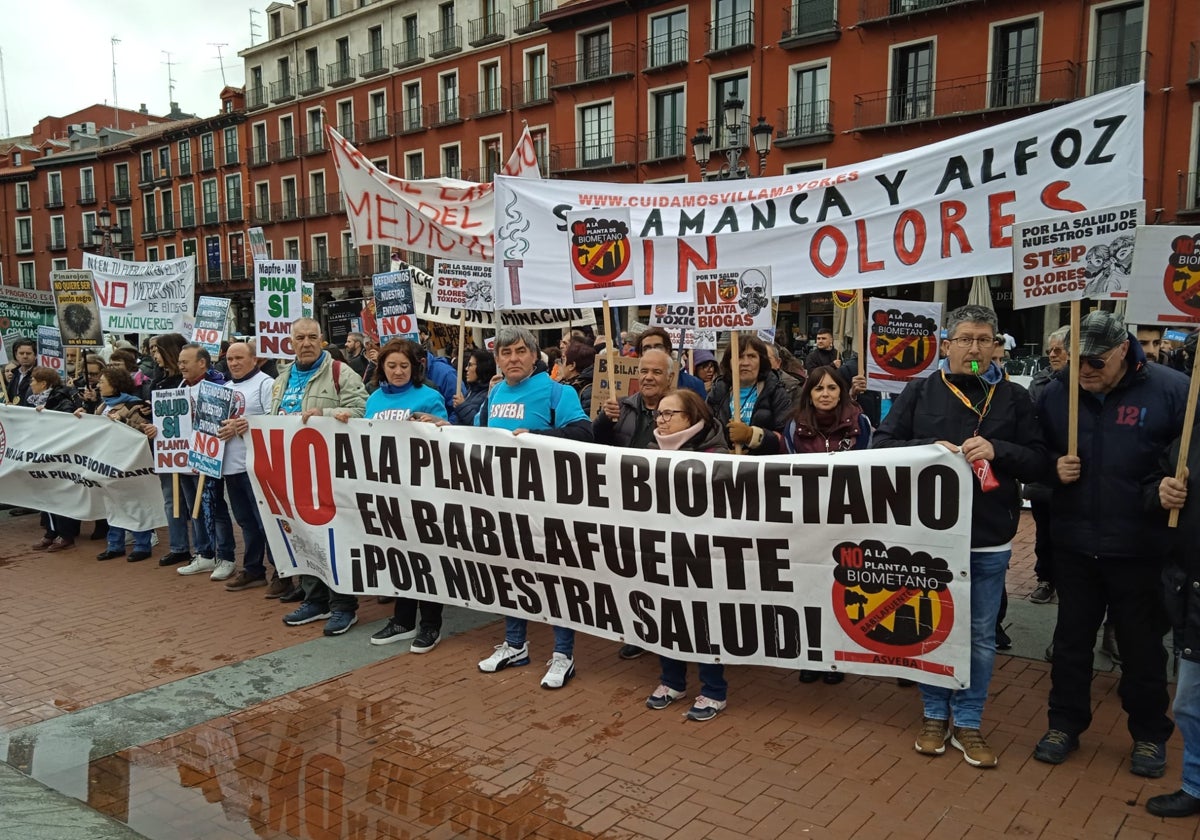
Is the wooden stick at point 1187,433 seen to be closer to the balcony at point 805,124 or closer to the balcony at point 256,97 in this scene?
the balcony at point 805,124

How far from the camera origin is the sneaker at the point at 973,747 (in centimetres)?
406

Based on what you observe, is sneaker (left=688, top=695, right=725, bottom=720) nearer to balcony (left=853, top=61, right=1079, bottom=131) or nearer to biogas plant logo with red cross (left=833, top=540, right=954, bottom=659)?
biogas plant logo with red cross (left=833, top=540, right=954, bottom=659)

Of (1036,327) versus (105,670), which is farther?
(1036,327)

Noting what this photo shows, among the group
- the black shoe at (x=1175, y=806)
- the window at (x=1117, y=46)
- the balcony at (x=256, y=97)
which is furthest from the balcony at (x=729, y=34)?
the balcony at (x=256, y=97)

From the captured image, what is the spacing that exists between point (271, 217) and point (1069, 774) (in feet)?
172

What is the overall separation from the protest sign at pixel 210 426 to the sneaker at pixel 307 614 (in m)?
1.54

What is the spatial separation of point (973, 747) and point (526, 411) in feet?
9.92

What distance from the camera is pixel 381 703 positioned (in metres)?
5.01

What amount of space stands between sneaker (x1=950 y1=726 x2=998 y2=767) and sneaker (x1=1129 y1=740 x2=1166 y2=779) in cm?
59

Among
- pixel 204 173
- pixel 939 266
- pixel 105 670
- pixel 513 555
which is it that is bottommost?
pixel 105 670

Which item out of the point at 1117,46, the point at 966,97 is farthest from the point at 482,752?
the point at 1117,46

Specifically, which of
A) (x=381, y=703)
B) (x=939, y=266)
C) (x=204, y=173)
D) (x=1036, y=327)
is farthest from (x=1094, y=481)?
(x=204, y=173)

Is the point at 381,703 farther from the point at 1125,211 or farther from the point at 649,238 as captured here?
the point at 1125,211

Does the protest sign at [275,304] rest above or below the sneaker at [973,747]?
above
